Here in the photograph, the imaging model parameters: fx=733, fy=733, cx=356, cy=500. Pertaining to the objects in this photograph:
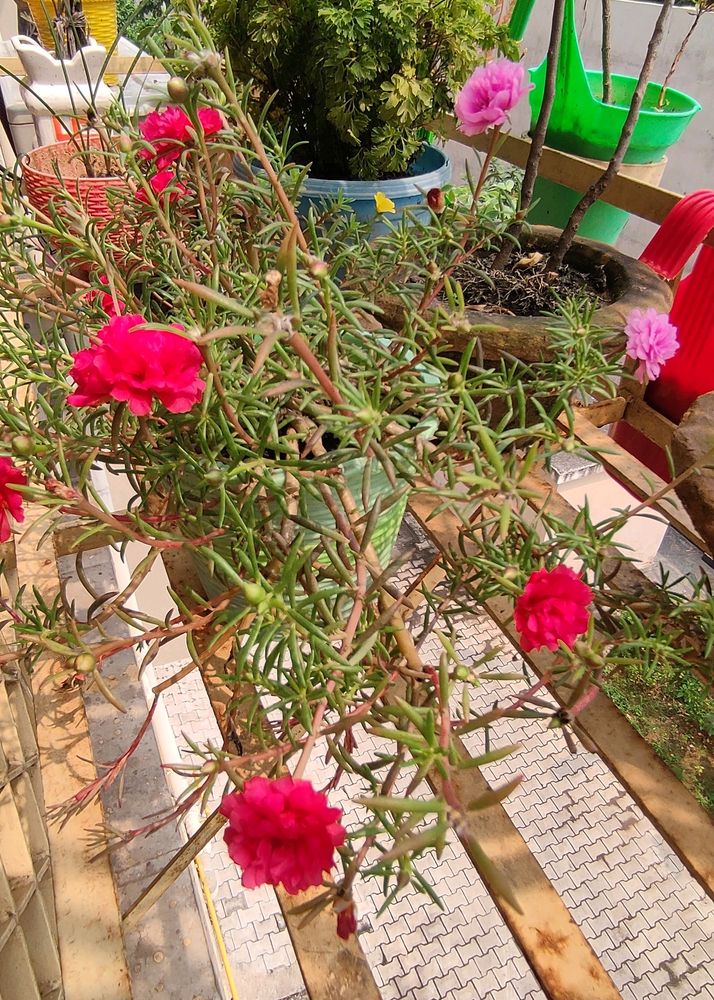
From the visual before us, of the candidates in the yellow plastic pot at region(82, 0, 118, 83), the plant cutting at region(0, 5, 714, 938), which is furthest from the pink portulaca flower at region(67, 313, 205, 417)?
the yellow plastic pot at region(82, 0, 118, 83)

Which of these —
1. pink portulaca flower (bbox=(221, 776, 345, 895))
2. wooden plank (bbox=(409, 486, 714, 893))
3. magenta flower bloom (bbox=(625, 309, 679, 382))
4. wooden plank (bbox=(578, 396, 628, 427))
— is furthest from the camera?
wooden plank (bbox=(578, 396, 628, 427))

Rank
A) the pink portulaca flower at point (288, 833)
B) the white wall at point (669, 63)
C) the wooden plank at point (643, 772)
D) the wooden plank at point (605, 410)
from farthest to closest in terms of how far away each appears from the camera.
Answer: the white wall at point (669, 63), the wooden plank at point (605, 410), the wooden plank at point (643, 772), the pink portulaca flower at point (288, 833)

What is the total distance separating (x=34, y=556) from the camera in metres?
0.80

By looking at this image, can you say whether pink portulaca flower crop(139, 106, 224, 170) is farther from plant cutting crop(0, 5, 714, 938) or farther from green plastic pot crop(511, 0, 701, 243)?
green plastic pot crop(511, 0, 701, 243)

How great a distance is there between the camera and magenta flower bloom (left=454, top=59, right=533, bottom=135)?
0.64 metres

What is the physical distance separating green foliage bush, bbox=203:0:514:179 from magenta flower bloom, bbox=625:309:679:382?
2.01ft

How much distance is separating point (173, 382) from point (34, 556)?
501 millimetres

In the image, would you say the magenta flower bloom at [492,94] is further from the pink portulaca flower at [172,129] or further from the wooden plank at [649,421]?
the wooden plank at [649,421]

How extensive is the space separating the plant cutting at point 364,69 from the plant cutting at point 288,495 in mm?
471

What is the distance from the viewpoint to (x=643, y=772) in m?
0.63

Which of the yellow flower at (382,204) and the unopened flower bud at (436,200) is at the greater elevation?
the yellow flower at (382,204)

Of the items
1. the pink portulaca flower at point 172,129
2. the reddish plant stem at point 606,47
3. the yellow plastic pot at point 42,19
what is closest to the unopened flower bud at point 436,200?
the pink portulaca flower at point 172,129

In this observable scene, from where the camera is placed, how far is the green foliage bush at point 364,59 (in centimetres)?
109

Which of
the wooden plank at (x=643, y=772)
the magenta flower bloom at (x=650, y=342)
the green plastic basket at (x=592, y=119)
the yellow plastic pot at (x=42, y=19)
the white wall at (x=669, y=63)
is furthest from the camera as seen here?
the white wall at (x=669, y=63)
